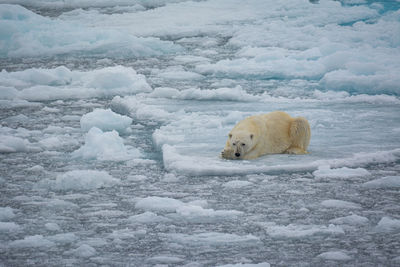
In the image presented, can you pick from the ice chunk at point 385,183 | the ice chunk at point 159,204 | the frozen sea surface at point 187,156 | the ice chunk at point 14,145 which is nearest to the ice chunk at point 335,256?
the frozen sea surface at point 187,156

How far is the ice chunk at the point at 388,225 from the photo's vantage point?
3.44 meters

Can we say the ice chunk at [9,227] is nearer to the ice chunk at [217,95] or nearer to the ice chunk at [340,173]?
the ice chunk at [340,173]

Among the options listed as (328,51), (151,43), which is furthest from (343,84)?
(151,43)

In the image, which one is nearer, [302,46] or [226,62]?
[226,62]

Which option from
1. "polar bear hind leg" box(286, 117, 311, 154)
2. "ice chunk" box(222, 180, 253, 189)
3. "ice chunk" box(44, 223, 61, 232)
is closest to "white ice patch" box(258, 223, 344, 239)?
"ice chunk" box(222, 180, 253, 189)

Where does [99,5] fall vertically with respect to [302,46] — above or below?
above

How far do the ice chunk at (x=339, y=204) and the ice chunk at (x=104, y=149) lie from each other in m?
1.89

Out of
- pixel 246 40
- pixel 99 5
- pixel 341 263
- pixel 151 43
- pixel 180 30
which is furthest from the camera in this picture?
pixel 99 5

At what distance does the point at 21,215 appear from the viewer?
12.3 ft

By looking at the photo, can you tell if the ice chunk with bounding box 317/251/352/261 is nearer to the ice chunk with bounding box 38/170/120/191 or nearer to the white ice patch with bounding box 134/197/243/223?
the white ice patch with bounding box 134/197/243/223

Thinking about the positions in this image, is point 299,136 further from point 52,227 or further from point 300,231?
point 52,227

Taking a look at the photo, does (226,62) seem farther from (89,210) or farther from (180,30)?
(89,210)

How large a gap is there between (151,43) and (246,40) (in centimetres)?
226

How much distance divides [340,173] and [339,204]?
69 cm
